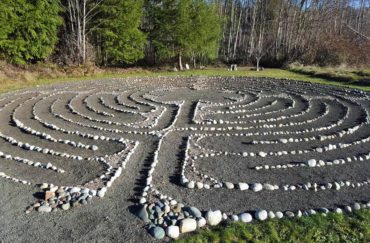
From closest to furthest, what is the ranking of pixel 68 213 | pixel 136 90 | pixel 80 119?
pixel 68 213 → pixel 80 119 → pixel 136 90

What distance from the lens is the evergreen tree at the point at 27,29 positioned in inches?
1044

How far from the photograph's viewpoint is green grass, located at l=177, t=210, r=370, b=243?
611cm

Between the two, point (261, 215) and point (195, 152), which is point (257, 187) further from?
point (195, 152)

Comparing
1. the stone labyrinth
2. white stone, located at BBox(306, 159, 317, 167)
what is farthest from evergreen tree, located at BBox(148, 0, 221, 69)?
white stone, located at BBox(306, 159, 317, 167)

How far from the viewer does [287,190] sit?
787 centimetres

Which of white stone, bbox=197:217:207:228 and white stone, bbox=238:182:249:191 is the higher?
white stone, bbox=238:182:249:191

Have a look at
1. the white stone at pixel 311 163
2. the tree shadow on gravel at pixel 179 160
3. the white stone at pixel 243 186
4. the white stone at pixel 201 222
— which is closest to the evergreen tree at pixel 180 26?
the tree shadow on gravel at pixel 179 160

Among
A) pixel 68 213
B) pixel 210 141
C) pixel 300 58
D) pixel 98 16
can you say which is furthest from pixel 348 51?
pixel 68 213

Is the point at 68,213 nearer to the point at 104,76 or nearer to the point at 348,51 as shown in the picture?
the point at 104,76

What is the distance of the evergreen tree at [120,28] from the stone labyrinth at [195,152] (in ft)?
47.5

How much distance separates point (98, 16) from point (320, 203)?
30.0 metres

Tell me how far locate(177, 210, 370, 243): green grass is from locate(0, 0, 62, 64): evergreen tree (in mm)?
24909

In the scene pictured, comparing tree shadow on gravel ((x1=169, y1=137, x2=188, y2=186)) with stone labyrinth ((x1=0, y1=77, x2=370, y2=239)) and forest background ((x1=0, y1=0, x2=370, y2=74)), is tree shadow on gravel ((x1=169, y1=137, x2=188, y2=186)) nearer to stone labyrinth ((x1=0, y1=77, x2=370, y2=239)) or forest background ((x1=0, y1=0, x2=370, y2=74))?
stone labyrinth ((x1=0, y1=77, x2=370, y2=239))

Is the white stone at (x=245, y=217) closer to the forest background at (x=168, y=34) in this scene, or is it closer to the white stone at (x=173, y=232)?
the white stone at (x=173, y=232)
